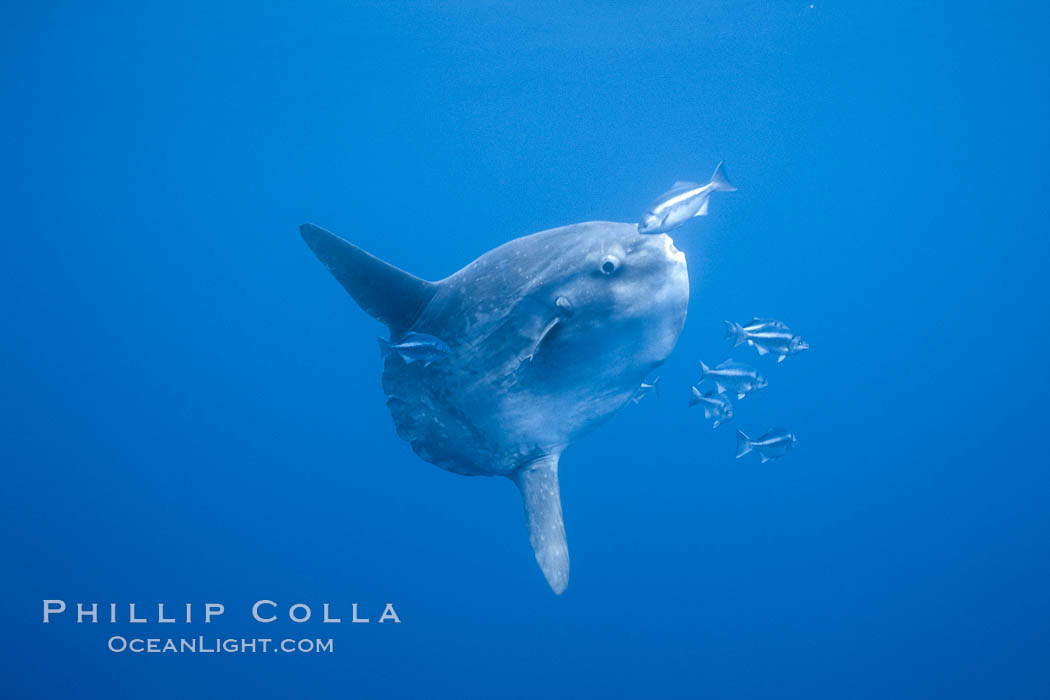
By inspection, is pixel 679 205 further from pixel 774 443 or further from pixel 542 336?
pixel 774 443

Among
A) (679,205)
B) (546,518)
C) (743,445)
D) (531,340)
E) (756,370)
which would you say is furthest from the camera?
(743,445)

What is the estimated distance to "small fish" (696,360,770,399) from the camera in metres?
4.97

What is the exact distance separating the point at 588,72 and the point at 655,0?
3411mm

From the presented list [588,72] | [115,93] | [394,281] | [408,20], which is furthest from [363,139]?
[394,281]

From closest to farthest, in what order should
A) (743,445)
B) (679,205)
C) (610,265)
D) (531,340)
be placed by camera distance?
(610,265) → (531,340) → (679,205) → (743,445)

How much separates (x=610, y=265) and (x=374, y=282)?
1.59 metres

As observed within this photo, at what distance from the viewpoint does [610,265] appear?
2.73 meters

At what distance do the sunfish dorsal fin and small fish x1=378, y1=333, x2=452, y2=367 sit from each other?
0.21m

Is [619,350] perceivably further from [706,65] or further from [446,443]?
[706,65]

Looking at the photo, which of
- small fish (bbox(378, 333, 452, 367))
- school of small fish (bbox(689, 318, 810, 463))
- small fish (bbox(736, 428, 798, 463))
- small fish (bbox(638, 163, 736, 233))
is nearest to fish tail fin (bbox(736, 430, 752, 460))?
school of small fish (bbox(689, 318, 810, 463))

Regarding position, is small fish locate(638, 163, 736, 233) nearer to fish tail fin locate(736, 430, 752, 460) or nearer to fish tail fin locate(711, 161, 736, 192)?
fish tail fin locate(711, 161, 736, 192)

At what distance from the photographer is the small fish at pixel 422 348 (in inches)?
129

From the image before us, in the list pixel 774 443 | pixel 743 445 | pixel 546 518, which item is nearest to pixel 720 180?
pixel 546 518

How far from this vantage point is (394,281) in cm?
345
